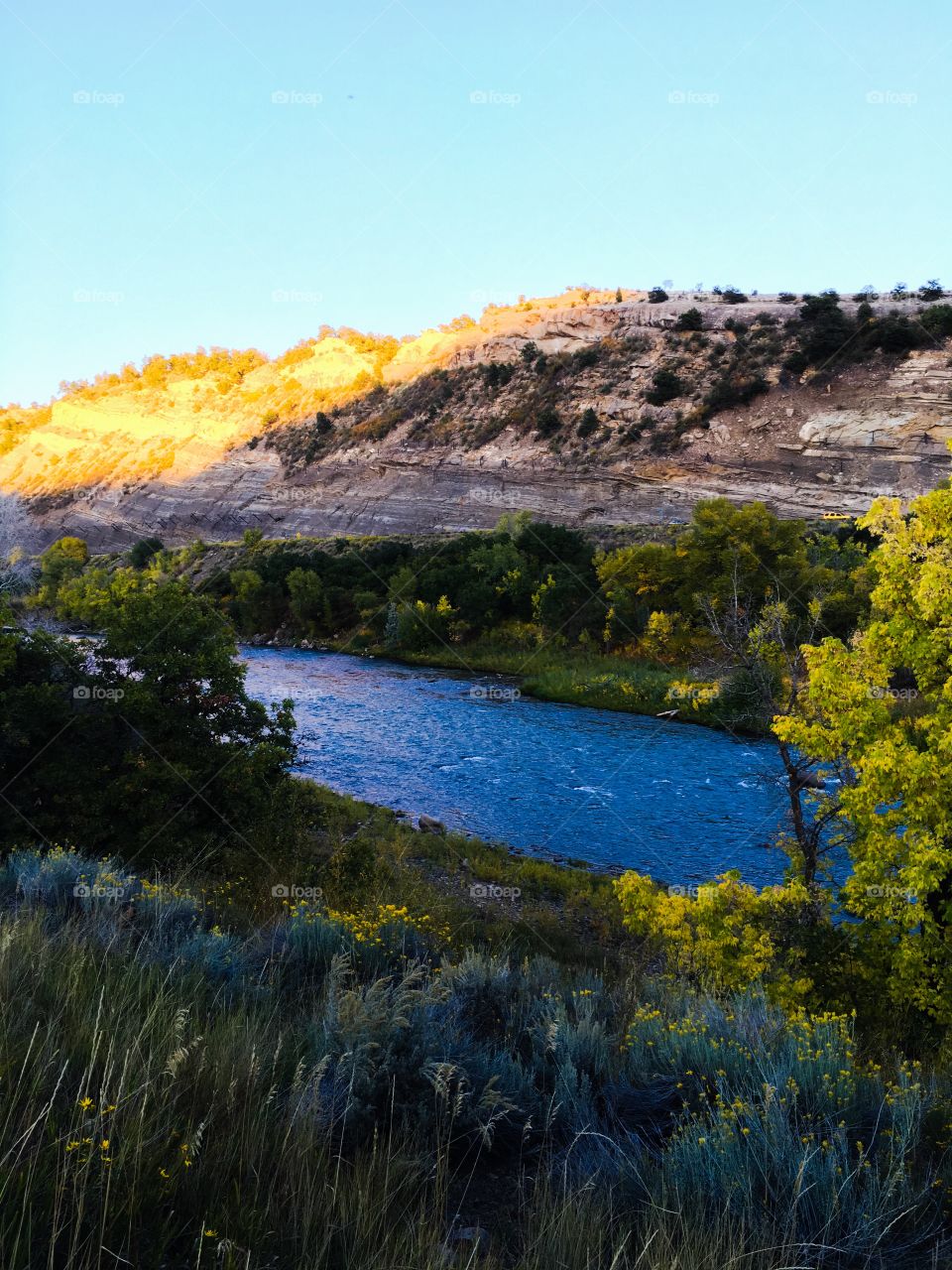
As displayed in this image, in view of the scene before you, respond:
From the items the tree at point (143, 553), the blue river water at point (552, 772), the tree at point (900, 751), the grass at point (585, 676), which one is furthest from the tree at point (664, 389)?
the tree at point (900, 751)

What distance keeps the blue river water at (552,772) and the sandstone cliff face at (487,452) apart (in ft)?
73.1

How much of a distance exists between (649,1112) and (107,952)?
272 centimetres

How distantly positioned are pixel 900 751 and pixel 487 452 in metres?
55.6

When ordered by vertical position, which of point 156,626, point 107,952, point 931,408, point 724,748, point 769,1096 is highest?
point 931,408

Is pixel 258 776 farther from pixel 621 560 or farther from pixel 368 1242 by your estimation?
pixel 621 560

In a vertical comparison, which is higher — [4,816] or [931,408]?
[931,408]

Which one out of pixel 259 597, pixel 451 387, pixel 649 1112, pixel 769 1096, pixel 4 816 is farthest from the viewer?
pixel 451 387

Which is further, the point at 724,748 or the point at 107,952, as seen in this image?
the point at 724,748

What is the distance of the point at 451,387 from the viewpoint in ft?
229

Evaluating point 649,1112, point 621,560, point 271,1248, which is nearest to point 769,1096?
point 649,1112
